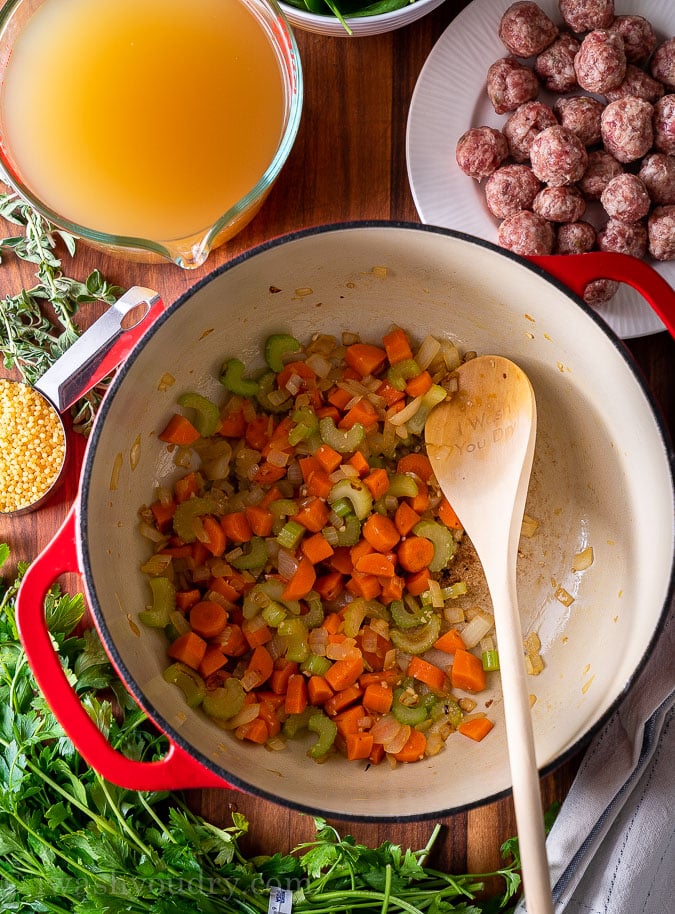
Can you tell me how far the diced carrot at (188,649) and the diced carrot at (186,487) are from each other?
0.24 m

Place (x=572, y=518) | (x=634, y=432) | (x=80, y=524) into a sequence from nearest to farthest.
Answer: (x=80, y=524)
(x=634, y=432)
(x=572, y=518)

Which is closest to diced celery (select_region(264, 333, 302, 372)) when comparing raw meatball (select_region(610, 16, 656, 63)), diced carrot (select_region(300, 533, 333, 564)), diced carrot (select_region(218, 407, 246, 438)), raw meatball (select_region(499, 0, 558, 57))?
diced carrot (select_region(218, 407, 246, 438))

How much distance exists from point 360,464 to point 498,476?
0.84ft

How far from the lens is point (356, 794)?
1.38 metres

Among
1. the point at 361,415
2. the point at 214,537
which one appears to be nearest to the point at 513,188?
the point at 361,415

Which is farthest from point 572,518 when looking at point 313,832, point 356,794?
point 313,832

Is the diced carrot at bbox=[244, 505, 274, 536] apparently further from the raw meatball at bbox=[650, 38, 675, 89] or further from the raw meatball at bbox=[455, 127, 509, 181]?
the raw meatball at bbox=[650, 38, 675, 89]

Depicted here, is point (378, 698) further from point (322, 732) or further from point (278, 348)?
point (278, 348)

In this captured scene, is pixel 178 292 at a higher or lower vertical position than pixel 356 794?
higher

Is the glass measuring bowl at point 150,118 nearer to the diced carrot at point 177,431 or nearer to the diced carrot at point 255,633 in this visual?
the diced carrot at point 177,431

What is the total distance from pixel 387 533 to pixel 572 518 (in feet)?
1.15

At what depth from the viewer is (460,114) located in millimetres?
1544

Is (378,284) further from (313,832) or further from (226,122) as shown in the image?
(313,832)

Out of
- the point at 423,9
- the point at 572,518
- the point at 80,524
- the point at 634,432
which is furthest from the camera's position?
the point at 572,518
